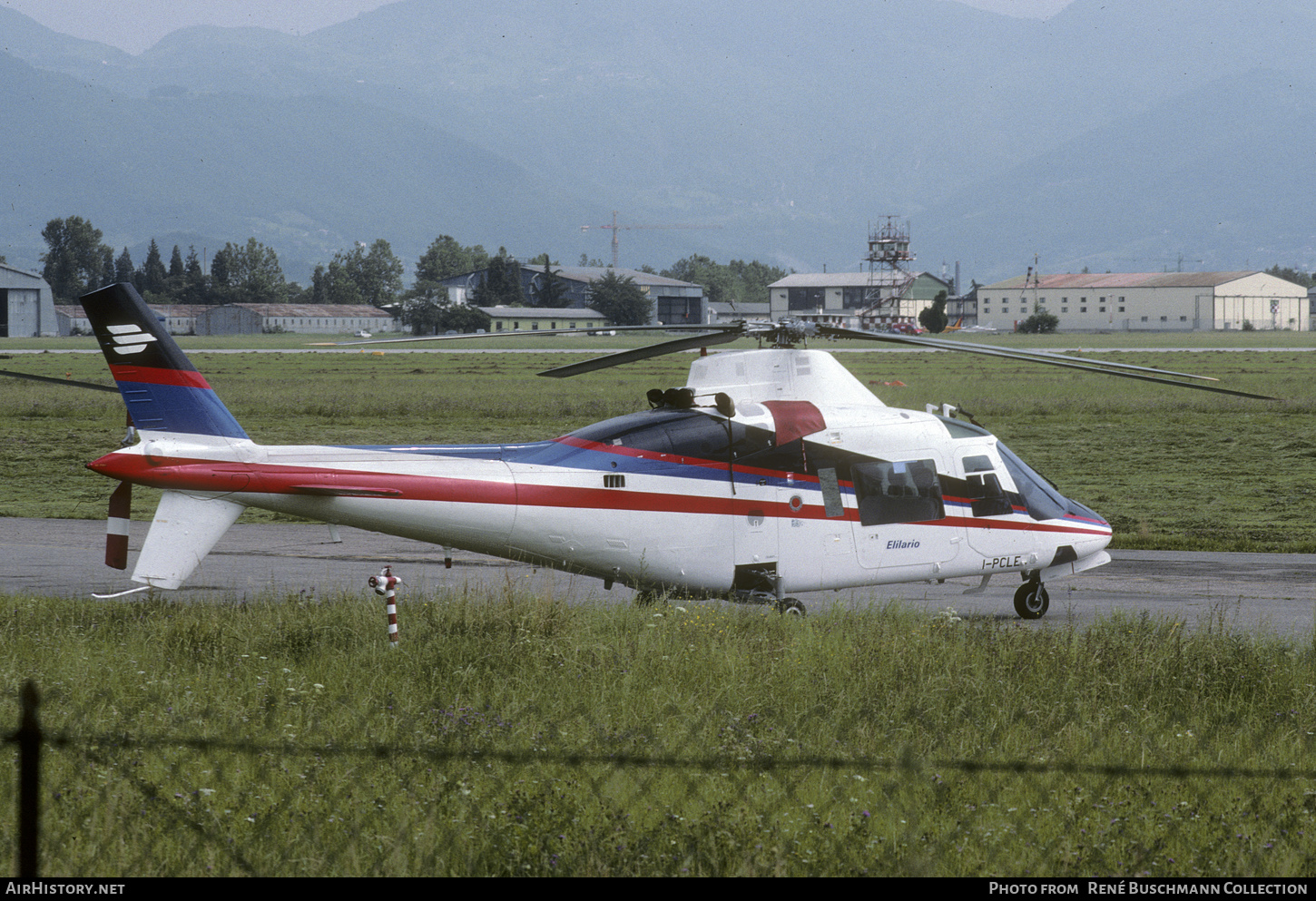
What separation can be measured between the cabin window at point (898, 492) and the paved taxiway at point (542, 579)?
1110mm

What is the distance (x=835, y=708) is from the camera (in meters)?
9.08

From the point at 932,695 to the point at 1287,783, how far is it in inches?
99.0

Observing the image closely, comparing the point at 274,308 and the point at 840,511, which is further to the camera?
the point at 274,308

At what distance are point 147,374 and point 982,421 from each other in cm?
3266

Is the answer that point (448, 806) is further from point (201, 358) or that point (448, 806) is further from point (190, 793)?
point (201, 358)

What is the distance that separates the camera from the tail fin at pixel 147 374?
39.5 feet

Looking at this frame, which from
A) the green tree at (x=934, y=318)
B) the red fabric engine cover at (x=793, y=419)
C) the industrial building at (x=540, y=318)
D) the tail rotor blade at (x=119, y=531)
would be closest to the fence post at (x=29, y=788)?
the tail rotor blade at (x=119, y=531)

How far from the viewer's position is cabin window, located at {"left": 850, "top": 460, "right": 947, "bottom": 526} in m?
13.9

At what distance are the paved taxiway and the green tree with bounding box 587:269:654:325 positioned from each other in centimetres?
15828

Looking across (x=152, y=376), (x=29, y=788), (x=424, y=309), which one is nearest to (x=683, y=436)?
(x=152, y=376)

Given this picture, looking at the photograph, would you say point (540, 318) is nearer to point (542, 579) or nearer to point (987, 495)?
point (542, 579)

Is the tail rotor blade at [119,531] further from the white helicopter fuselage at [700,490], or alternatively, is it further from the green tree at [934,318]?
the green tree at [934,318]

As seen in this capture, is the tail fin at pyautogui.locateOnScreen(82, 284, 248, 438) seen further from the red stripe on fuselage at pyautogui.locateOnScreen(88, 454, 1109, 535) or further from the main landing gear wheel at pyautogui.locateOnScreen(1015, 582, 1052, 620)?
the main landing gear wheel at pyautogui.locateOnScreen(1015, 582, 1052, 620)
